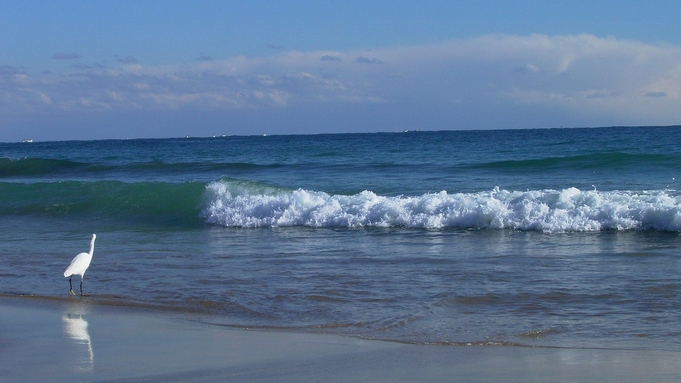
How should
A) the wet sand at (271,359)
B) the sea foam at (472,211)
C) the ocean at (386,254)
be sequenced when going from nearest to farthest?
1. the wet sand at (271,359)
2. the ocean at (386,254)
3. the sea foam at (472,211)

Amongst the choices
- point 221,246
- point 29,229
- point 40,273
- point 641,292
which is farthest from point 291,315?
point 29,229

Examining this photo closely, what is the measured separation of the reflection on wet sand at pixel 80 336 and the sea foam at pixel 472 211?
8095 mm

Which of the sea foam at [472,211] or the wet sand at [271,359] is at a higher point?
the sea foam at [472,211]

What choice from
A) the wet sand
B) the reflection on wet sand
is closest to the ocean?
the wet sand

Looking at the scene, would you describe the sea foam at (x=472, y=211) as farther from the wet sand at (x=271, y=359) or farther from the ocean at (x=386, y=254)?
the wet sand at (x=271, y=359)

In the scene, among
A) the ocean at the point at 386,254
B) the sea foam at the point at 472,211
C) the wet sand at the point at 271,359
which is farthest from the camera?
the sea foam at the point at 472,211

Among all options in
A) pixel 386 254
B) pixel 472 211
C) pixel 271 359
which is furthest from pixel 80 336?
pixel 472 211

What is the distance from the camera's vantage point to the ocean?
6816 mm

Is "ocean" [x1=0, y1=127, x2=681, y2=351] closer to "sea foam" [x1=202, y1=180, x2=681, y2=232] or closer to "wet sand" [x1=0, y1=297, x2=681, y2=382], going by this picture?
"sea foam" [x1=202, y1=180, x2=681, y2=232]

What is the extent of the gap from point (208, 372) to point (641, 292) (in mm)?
4765

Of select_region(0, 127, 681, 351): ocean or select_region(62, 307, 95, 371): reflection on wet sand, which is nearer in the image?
select_region(62, 307, 95, 371): reflection on wet sand

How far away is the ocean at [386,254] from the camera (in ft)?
22.4

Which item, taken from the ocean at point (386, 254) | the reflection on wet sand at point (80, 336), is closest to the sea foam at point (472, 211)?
the ocean at point (386, 254)

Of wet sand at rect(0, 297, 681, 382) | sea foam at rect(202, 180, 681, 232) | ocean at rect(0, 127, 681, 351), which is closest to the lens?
wet sand at rect(0, 297, 681, 382)
